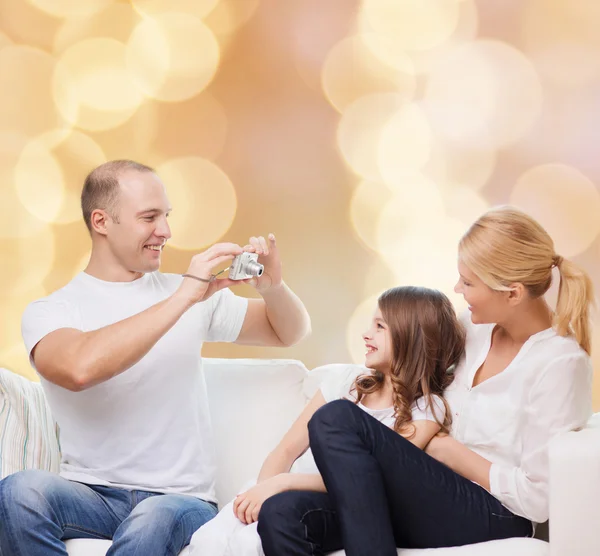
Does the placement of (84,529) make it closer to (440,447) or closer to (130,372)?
(130,372)

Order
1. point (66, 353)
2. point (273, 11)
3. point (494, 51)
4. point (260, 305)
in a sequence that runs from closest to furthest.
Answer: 1. point (66, 353)
2. point (260, 305)
3. point (494, 51)
4. point (273, 11)

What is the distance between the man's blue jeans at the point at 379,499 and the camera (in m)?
1.51

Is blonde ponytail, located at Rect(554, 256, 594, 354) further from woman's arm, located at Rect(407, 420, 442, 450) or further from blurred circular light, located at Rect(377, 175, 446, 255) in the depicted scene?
blurred circular light, located at Rect(377, 175, 446, 255)

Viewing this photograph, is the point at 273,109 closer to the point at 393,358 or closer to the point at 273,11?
the point at 273,11

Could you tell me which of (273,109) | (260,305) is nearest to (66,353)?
(260,305)

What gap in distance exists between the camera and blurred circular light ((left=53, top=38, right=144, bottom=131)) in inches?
117

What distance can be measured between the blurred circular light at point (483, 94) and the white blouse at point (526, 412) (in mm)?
1282

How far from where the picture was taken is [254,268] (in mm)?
1758

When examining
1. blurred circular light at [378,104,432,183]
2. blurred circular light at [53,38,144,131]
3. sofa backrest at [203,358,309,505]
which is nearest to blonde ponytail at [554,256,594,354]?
sofa backrest at [203,358,309,505]

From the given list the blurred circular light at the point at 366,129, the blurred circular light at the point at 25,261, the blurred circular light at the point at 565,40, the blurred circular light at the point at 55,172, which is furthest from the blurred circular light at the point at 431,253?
the blurred circular light at the point at 25,261

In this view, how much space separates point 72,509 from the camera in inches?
64.7

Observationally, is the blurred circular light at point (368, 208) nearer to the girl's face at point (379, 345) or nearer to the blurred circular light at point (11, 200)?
the girl's face at point (379, 345)

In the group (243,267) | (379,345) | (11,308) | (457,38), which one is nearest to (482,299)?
(379,345)

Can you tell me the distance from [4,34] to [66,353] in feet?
5.96
